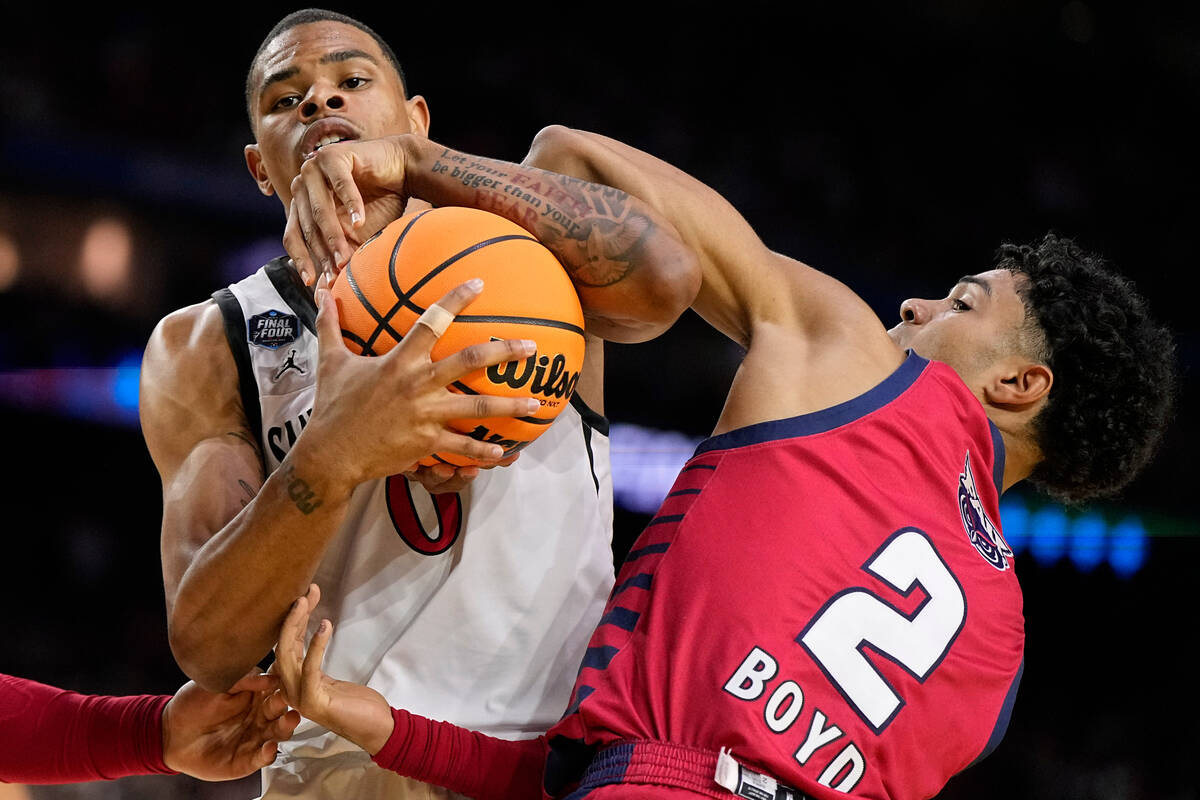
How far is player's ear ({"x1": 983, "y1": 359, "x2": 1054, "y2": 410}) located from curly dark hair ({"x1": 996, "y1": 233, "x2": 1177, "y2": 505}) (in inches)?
1.5

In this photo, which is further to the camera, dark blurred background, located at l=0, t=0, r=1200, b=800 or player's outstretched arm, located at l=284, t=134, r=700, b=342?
dark blurred background, located at l=0, t=0, r=1200, b=800

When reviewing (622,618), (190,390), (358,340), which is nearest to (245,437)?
(190,390)

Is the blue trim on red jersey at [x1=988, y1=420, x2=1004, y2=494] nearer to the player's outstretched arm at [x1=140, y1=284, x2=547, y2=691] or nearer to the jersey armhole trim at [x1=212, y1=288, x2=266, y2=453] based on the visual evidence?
the player's outstretched arm at [x1=140, y1=284, x2=547, y2=691]

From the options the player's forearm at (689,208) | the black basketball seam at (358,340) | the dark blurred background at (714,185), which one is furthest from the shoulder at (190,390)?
the dark blurred background at (714,185)

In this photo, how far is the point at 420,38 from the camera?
19.2 ft

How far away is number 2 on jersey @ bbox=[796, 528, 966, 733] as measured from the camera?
176cm

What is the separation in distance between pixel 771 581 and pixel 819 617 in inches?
3.8

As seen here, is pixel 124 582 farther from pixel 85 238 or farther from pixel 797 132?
pixel 797 132

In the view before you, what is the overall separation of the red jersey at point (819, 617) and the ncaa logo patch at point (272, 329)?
0.81 metres

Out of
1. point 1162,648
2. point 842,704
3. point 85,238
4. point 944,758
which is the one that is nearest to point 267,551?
point 842,704

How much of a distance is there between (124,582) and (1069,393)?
4.49m

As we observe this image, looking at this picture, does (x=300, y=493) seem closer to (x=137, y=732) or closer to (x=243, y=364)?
(x=243, y=364)

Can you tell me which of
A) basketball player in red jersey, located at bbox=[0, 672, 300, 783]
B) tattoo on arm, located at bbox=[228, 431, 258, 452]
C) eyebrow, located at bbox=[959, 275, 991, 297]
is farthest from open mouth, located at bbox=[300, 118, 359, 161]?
eyebrow, located at bbox=[959, 275, 991, 297]

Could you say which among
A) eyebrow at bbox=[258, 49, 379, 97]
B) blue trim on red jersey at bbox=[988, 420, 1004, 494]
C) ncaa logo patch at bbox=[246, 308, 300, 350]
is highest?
eyebrow at bbox=[258, 49, 379, 97]
